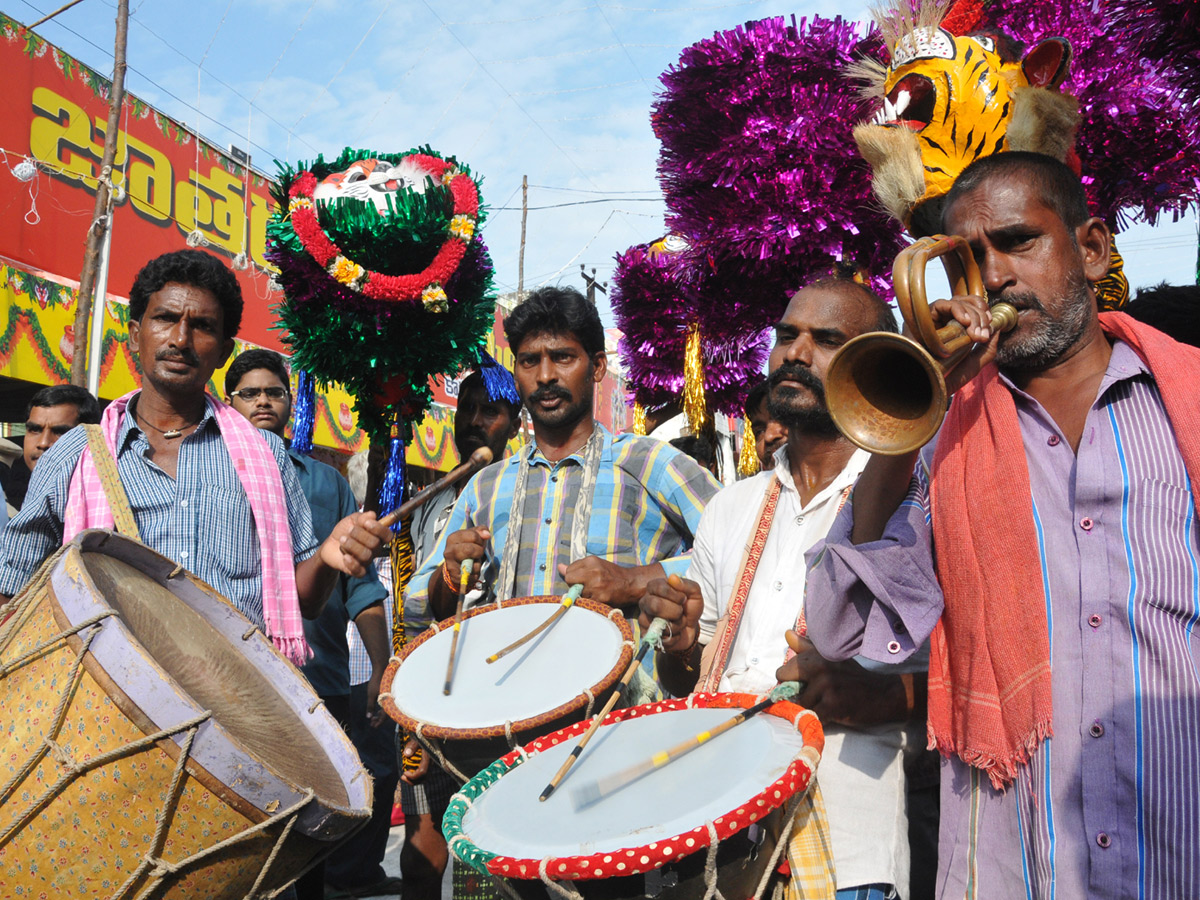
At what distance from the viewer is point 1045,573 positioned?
163 cm

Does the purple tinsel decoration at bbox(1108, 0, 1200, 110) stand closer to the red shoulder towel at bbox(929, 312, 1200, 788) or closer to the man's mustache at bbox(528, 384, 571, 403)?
the red shoulder towel at bbox(929, 312, 1200, 788)

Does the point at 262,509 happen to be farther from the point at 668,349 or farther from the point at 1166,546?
the point at 668,349

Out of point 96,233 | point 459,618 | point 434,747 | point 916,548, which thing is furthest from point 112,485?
point 96,233

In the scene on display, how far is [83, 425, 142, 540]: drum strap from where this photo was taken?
2.46 metres

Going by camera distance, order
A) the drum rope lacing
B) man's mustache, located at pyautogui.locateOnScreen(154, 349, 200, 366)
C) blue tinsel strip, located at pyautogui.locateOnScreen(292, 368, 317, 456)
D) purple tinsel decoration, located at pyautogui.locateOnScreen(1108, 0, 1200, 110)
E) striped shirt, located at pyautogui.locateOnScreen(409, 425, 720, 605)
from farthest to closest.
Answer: blue tinsel strip, located at pyautogui.locateOnScreen(292, 368, 317, 456), striped shirt, located at pyautogui.locateOnScreen(409, 425, 720, 605), man's mustache, located at pyautogui.locateOnScreen(154, 349, 200, 366), purple tinsel decoration, located at pyautogui.locateOnScreen(1108, 0, 1200, 110), the drum rope lacing

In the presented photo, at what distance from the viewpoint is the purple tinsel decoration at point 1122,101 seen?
8.30 ft

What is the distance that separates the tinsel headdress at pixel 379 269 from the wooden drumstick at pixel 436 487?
1.00 meters

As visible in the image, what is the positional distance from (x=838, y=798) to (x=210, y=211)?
1131cm

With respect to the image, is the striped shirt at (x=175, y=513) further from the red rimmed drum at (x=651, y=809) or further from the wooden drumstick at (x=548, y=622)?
the red rimmed drum at (x=651, y=809)

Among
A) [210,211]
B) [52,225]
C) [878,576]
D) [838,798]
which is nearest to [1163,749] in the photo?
[878,576]

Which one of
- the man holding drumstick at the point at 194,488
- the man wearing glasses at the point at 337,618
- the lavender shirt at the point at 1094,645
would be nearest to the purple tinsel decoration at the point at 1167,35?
the lavender shirt at the point at 1094,645

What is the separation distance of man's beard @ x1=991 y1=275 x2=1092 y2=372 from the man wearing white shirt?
569 mm

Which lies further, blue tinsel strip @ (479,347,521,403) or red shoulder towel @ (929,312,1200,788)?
blue tinsel strip @ (479,347,521,403)

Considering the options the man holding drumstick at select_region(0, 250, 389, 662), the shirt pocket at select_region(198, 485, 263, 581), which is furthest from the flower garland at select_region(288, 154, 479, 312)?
the shirt pocket at select_region(198, 485, 263, 581)
